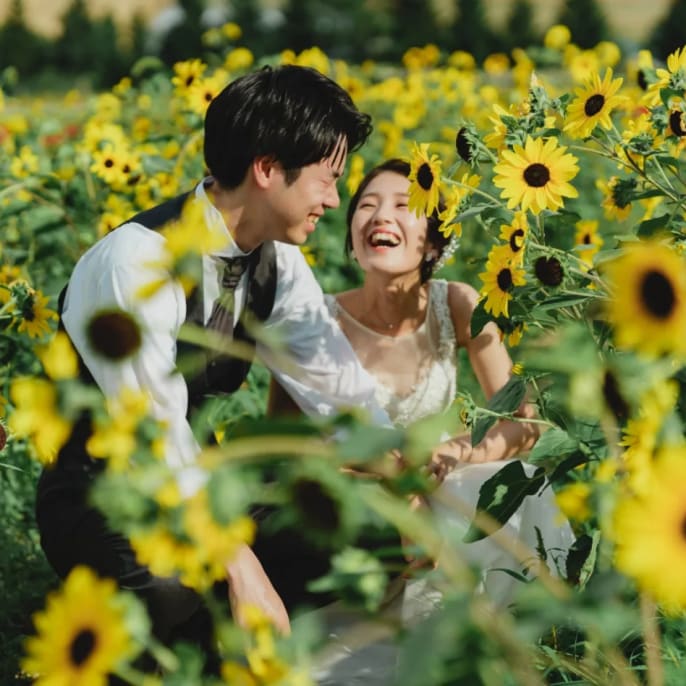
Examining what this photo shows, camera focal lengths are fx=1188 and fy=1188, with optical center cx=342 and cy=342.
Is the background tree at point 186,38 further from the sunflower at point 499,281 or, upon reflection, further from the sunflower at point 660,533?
the sunflower at point 660,533

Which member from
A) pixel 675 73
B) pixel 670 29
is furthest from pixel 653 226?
pixel 670 29

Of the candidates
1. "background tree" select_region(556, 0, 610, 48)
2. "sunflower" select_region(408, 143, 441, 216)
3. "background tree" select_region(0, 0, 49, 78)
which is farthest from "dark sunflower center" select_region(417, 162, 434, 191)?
"background tree" select_region(0, 0, 49, 78)

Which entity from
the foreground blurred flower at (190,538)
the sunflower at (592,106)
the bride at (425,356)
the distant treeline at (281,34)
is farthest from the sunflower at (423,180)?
the distant treeline at (281,34)

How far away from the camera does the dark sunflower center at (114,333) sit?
985 millimetres

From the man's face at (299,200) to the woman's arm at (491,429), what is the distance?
45 cm

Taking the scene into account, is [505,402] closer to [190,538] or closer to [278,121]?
[278,121]

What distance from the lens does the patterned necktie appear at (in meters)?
2.06

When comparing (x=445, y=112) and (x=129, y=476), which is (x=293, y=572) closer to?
(x=129, y=476)

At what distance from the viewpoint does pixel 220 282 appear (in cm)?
211

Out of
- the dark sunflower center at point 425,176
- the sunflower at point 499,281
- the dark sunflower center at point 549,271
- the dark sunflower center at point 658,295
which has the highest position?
the dark sunflower center at point 658,295

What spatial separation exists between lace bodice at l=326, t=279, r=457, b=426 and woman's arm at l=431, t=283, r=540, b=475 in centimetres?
7

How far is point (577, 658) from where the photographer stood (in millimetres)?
1928

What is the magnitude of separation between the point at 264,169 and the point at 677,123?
2.22 ft

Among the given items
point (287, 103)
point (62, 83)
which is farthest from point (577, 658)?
point (62, 83)
